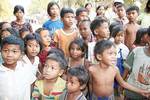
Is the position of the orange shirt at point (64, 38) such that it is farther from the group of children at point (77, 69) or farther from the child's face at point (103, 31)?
the child's face at point (103, 31)

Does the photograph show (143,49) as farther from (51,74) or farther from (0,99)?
(0,99)

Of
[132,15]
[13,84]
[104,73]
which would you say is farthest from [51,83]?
[132,15]

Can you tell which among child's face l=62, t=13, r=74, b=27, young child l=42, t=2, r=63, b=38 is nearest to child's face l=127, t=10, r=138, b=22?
child's face l=62, t=13, r=74, b=27

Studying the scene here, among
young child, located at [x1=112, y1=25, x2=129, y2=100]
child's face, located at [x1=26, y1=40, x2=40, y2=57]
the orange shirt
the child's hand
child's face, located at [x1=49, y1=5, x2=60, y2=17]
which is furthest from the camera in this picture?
child's face, located at [x1=49, y1=5, x2=60, y2=17]

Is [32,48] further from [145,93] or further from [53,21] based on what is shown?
[145,93]

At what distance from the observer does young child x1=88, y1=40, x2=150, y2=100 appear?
351 cm

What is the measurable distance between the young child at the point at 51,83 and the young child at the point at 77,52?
0.79 metres

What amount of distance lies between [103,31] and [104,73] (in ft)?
2.87

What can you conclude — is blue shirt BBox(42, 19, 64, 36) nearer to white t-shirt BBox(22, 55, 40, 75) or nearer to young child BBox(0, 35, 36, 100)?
white t-shirt BBox(22, 55, 40, 75)

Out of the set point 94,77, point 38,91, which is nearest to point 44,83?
point 38,91

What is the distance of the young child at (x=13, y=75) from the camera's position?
307cm

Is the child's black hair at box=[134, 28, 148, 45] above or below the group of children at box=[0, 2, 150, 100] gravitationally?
above

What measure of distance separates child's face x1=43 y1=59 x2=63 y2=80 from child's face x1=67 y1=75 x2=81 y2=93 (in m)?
0.14

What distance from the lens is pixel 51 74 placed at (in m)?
3.23
